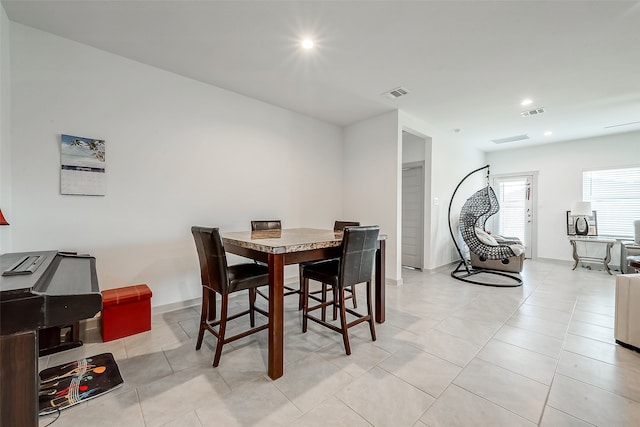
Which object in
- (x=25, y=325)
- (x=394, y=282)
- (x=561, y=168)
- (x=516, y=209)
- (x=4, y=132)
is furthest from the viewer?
(x=516, y=209)

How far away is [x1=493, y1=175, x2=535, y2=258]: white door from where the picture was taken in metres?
6.45

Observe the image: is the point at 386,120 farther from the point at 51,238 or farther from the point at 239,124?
the point at 51,238

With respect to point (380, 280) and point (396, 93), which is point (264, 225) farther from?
point (396, 93)

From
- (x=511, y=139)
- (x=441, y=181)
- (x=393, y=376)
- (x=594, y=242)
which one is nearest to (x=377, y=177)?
(x=441, y=181)

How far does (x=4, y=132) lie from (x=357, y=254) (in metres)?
3.06

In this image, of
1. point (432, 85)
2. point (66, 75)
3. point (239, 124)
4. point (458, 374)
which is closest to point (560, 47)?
point (432, 85)

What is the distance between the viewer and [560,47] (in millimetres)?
2592

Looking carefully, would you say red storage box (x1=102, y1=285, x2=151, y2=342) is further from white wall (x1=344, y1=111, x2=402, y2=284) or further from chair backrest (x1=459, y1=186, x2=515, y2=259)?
chair backrest (x1=459, y1=186, x2=515, y2=259)

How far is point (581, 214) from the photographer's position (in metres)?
5.40

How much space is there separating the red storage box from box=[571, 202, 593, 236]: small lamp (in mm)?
7541

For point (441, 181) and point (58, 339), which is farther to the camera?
point (441, 181)

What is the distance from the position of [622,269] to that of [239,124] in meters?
7.24

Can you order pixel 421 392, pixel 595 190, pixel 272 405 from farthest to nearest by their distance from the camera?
pixel 595 190 → pixel 421 392 → pixel 272 405

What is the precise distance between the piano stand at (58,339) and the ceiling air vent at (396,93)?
422cm
